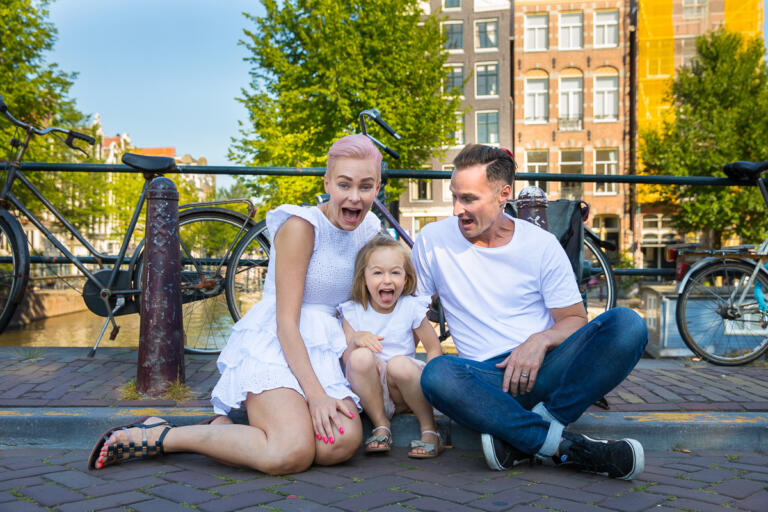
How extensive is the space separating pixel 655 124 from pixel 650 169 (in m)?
4.39

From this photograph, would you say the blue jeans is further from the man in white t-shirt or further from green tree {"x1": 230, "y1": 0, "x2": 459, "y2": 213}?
green tree {"x1": 230, "y1": 0, "x2": 459, "y2": 213}

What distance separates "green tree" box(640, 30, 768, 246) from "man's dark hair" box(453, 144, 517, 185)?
21521 mm

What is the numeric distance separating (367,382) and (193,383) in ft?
3.62

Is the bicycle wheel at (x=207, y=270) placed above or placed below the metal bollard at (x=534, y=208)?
below

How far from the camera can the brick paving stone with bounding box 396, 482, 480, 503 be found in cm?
190

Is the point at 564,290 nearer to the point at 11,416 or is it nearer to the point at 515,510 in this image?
the point at 515,510

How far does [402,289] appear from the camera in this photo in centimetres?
256

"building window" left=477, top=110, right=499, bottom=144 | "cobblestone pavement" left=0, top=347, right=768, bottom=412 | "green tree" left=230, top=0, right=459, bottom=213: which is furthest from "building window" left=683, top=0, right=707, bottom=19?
"cobblestone pavement" left=0, top=347, right=768, bottom=412

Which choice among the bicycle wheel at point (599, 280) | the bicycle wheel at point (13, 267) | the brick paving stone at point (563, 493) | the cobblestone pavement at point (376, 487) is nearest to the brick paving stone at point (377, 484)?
the cobblestone pavement at point (376, 487)

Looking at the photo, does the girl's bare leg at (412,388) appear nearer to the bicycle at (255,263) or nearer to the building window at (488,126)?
the bicycle at (255,263)

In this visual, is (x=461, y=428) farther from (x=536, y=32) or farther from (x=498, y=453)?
(x=536, y=32)

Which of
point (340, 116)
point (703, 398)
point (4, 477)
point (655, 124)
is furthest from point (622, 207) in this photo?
point (4, 477)

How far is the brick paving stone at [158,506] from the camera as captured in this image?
1.77 metres

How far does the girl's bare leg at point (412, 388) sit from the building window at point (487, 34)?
28222mm
